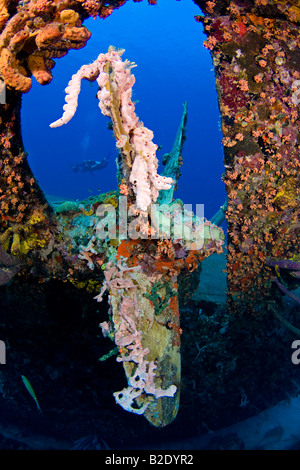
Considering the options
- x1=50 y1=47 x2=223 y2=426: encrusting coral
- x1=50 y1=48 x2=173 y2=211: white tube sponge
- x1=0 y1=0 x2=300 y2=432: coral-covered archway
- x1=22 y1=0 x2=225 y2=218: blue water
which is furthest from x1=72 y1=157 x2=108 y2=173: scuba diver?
x1=22 y1=0 x2=225 y2=218: blue water

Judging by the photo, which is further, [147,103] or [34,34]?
[147,103]

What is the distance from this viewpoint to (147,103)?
93125 mm

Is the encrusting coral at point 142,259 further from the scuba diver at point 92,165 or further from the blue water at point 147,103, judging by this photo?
the blue water at point 147,103

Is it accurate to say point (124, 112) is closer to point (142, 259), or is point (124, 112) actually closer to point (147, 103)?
point (142, 259)

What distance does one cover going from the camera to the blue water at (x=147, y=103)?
56938 mm

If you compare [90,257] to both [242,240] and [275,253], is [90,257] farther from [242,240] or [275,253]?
[275,253]

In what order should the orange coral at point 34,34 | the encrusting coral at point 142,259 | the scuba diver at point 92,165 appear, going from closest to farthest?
the encrusting coral at point 142,259 < the orange coral at point 34,34 < the scuba diver at point 92,165

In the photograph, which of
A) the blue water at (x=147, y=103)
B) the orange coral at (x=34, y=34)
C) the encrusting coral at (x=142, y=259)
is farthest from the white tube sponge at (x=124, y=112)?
the blue water at (x=147, y=103)

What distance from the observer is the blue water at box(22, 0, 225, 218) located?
5694cm

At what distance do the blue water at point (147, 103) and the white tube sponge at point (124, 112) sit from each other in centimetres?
4798

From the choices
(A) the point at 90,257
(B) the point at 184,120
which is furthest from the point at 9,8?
(B) the point at 184,120

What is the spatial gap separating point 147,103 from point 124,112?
3986 inches

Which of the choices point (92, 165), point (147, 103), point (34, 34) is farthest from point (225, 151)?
point (147, 103)

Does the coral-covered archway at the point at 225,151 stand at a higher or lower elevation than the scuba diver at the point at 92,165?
lower
